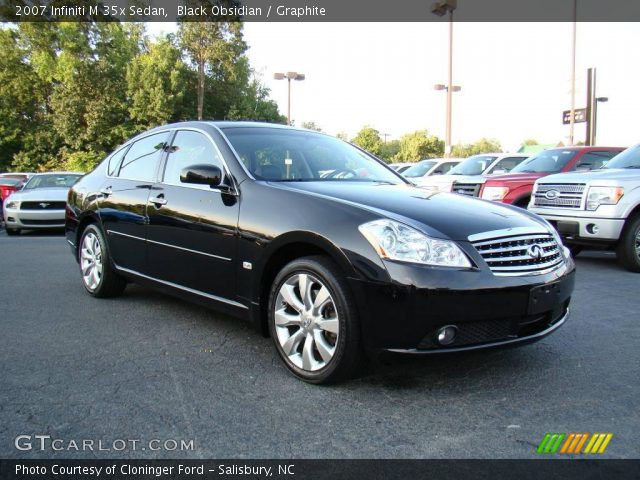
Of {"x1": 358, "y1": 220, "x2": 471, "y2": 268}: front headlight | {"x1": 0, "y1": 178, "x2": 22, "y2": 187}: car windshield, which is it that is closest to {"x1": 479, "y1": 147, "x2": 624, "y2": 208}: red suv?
{"x1": 358, "y1": 220, "x2": 471, "y2": 268}: front headlight

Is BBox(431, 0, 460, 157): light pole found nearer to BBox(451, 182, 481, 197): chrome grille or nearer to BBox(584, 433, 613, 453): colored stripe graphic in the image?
BBox(451, 182, 481, 197): chrome grille

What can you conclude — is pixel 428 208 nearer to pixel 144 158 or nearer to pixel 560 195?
pixel 144 158

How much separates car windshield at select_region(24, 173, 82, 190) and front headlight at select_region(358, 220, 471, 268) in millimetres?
12440

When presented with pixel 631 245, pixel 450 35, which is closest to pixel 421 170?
pixel 450 35

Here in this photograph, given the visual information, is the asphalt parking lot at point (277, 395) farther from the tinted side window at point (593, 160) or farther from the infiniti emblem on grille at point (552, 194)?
the tinted side window at point (593, 160)

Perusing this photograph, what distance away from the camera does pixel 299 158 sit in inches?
172

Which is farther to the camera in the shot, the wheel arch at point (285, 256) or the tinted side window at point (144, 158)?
the tinted side window at point (144, 158)

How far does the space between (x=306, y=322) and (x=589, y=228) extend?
5.50 metres

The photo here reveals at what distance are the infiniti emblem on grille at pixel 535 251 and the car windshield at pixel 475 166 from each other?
10.2 m

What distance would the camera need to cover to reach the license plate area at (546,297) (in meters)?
3.14

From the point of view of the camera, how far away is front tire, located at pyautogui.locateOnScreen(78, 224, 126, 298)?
5340 mm

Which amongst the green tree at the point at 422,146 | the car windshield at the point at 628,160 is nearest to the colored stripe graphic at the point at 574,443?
the car windshield at the point at 628,160

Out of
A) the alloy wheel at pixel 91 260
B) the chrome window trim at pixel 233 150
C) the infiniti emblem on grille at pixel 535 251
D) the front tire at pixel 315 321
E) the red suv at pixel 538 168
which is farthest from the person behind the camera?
the red suv at pixel 538 168

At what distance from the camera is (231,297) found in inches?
150
